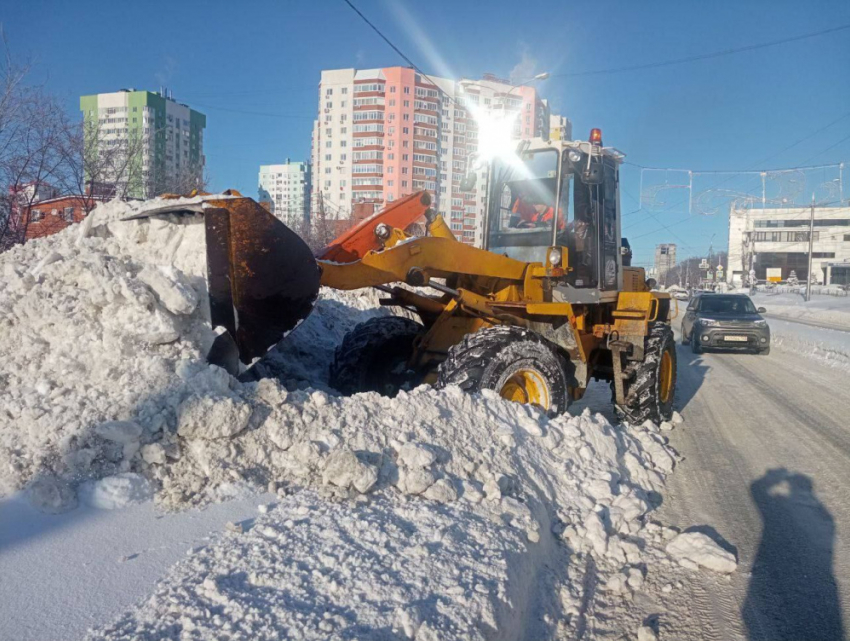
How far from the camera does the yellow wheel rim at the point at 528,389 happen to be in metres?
5.82

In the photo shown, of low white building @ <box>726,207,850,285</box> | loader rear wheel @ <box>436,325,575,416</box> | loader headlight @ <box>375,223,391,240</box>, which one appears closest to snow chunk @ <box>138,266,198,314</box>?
loader headlight @ <box>375,223,391,240</box>

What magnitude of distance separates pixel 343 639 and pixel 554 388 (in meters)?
3.80

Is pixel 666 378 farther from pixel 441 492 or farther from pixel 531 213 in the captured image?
pixel 441 492

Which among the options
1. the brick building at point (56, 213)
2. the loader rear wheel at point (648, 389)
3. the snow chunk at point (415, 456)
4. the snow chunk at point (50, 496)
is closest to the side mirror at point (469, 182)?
the loader rear wheel at point (648, 389)

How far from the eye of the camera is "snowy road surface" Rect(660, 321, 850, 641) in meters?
3.42

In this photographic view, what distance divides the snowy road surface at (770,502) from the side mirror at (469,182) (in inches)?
143

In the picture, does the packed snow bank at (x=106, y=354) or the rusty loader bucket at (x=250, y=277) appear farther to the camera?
the rusty loader bucket at (x=250, y=277)

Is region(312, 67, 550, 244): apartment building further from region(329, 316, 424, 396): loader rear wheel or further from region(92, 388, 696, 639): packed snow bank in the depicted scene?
region(92, 388, 696, 639): packed snow bank

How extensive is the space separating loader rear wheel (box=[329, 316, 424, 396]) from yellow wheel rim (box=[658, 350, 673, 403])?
3091 millimetres

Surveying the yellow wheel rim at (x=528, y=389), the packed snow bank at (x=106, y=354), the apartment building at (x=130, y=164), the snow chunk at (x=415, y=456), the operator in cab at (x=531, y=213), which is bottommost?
the snow chunk at (x=415, y=456)

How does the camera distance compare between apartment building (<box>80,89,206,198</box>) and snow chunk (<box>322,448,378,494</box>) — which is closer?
snow chunk (<box>322,448,378,494</box>)

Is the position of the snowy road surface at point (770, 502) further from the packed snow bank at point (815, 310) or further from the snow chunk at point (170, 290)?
the packed snow bank at point (815, 310)

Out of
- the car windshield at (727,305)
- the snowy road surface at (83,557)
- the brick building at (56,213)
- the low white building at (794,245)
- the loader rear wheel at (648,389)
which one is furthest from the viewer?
the low white building at (794,245)

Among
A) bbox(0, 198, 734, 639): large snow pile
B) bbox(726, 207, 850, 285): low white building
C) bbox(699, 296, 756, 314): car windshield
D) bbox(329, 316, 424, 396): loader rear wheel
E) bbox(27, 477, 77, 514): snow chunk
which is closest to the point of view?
bbox(0, 198, 734, 639): large snow pile
